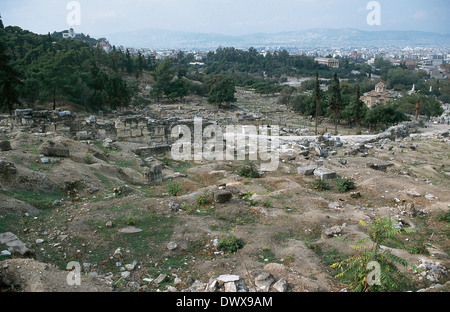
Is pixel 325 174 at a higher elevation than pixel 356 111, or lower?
lower

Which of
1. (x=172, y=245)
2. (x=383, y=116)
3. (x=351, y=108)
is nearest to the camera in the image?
(x=172, y=245)

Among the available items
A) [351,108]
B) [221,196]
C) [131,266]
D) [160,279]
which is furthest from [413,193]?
[351,108]

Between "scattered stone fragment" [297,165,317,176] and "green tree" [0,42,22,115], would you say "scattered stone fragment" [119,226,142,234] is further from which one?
"green tree" [0,42,22,115]

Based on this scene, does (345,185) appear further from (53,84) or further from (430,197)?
(53,84)

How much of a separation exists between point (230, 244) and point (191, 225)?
4.59 ft

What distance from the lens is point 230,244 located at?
7.67 meters

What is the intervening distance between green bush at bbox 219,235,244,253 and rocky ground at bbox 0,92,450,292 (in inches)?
1.3

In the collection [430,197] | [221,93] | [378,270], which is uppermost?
[221,93]

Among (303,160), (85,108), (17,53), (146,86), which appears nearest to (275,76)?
(146,86)

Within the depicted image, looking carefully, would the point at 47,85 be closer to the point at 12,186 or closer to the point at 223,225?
the point at 12,186

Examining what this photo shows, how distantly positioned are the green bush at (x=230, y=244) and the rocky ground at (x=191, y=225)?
0.03 m

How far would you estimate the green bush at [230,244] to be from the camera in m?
7.56

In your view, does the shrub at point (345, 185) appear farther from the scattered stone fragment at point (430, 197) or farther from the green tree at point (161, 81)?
the green tree at point (161, 81)
